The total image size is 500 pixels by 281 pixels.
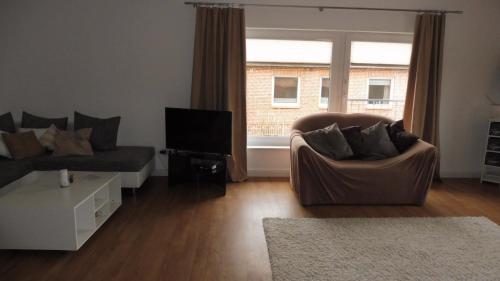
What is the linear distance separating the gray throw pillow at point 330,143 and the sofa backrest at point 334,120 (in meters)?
0.31

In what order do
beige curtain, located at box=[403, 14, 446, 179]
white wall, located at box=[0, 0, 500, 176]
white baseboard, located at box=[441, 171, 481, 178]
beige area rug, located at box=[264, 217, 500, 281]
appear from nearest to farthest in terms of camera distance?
beige area rug, located at box=[264, 217, 500, 281] < white wall, located at box=[0, 0, 500, 176] < beige curtain, located at box=[403, 14, 446, 179] < white baseboard, located at box=[441, 171, 481, 178]

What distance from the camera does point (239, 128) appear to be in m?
4.22

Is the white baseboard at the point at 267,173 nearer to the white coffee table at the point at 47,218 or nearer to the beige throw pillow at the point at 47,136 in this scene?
the white coffee table at the point at 47,218

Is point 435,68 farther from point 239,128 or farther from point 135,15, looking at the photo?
point 135,15

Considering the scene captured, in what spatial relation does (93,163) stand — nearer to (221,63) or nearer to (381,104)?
(221,63)

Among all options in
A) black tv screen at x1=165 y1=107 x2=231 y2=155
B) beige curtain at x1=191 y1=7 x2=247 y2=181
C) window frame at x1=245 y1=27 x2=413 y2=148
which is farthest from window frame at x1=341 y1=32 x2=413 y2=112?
black tv screen at x1=165 y1=107 x2=231 y2=155

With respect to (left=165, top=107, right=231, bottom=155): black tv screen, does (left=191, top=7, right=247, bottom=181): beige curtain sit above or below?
above

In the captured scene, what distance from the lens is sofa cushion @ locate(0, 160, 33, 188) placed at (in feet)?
9.88

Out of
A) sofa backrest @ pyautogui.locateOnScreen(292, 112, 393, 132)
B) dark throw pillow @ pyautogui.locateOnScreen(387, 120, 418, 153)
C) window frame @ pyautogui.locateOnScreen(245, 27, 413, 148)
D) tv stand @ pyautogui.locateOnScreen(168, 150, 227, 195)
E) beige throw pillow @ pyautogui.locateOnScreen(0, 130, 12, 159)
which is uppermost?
window frame @ pyautogui.locateOnScreen(245, 27, 413, 148)

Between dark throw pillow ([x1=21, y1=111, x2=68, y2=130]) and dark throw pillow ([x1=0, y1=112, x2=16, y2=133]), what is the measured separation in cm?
10

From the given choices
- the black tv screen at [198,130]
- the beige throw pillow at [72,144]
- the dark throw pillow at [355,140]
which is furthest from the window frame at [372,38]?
the beige throw pillow at [72,144]

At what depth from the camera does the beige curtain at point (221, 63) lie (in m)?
4.00

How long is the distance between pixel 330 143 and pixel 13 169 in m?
3.26

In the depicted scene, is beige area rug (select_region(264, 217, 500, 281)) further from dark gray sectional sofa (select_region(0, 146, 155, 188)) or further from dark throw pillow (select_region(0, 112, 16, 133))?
dark throw pillow (select_region(0, 112, 16, 133))
